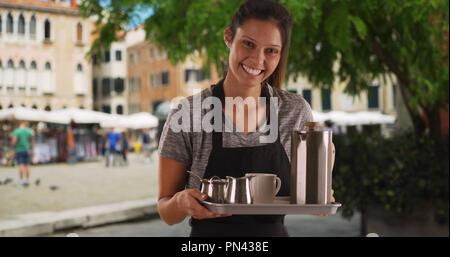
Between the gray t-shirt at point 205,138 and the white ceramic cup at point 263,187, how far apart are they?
143mm

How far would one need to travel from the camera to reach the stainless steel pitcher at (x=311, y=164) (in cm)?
131

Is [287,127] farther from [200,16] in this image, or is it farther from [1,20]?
[1,20]

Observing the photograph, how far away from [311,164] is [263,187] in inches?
5.0

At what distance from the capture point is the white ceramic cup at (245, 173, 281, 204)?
130 cm

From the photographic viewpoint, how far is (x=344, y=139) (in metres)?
6.96

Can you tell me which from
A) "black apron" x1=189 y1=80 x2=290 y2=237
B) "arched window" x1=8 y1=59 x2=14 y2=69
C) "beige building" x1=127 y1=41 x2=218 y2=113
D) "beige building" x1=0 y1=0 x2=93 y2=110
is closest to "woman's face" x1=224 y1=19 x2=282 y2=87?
"black apron" x1=189 y1=80 x2=290 y2=237

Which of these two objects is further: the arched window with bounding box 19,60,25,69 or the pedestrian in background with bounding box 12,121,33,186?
the arched window with bounding box 19,60,25,69

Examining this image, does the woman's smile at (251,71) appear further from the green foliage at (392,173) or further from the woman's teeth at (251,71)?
the green foliage at (392,173)

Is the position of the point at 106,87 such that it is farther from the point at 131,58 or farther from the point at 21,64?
the point at 21,64

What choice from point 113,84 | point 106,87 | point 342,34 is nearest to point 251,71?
point 342,34

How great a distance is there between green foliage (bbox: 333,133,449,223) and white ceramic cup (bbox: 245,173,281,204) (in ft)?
15.9

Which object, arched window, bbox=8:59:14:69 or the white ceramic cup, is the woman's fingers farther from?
arched window, bbox=8:59:14:69
